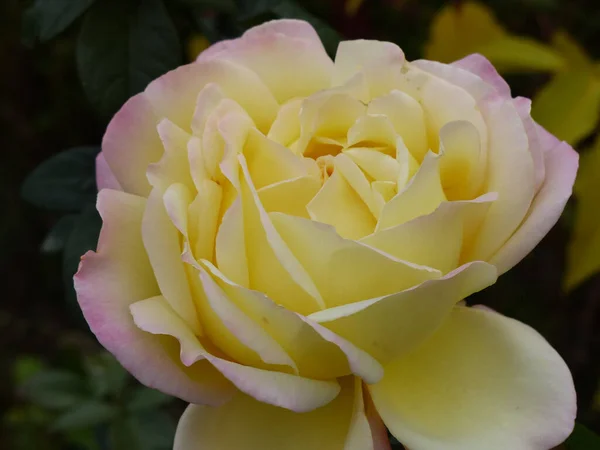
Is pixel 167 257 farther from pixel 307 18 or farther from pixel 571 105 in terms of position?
pixel 571 105

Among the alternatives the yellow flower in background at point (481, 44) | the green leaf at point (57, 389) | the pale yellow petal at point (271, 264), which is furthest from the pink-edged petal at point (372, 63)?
the green leaf at point (57, 389)

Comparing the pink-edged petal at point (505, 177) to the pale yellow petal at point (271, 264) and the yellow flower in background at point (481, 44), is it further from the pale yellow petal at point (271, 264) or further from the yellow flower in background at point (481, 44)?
the yellow flower in background at point (481, 44)

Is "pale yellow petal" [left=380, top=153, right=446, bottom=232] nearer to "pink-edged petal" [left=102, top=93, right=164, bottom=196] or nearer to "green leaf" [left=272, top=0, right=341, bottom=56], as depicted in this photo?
"pink-edged petal" [left=102, top=93, right=164, bottom=196]

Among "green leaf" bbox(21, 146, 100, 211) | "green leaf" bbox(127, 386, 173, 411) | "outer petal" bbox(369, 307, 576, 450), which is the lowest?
"green leaf" bbox(127, 386, 173, 411)

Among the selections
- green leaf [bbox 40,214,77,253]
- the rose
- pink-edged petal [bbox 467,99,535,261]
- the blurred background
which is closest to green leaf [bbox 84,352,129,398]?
the blurred background

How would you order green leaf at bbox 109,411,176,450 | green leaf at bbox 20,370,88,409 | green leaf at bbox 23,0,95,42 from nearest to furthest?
green leaf at bbox 23,0,95,42 → green leaf at bbox 109,411,176,450 → green leaf at bbox 20,370,88,409

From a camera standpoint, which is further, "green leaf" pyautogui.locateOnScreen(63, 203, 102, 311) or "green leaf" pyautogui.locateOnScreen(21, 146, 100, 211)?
"green leaf" pyautogui.locateOnScreen(21, 146, 100, 211)
